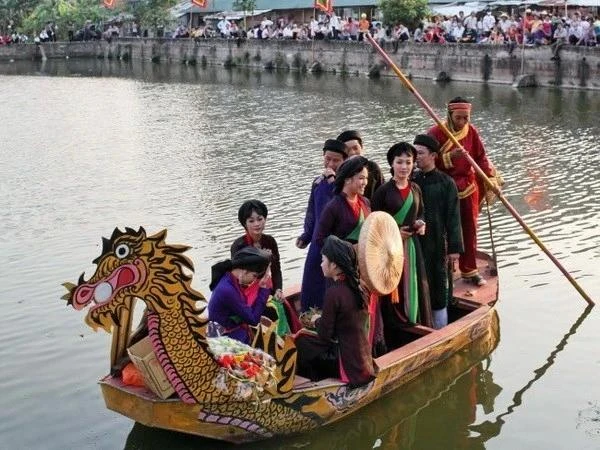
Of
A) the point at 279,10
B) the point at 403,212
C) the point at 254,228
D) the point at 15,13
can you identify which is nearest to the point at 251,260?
the point at 254,228

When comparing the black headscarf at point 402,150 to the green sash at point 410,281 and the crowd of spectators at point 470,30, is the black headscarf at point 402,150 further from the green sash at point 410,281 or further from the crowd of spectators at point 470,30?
the crowd of spectators at point 470,30

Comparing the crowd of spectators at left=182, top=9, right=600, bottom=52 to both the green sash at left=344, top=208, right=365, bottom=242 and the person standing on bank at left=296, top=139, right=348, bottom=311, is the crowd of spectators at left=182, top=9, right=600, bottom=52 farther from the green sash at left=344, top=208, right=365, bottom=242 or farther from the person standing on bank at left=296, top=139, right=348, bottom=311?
the green sash at left=344, top=208, right=365, bottom=242

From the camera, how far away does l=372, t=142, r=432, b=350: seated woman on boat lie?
23.9 feet

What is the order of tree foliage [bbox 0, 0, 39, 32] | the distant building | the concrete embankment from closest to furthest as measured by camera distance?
1. the concrete embankment
2. the distant building
3. tree foliage [bbox 0, 0, 39, 32]

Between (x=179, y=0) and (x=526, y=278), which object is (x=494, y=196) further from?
(x=179, y=0)

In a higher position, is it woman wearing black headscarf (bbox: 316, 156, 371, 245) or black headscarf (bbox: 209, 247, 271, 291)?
woman wearing black headscarf (bbox: 316, 156, 371, 245)

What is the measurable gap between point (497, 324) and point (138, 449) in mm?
3868

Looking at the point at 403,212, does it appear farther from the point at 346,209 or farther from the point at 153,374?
the point at 153,374

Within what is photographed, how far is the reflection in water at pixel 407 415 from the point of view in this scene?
21.9ft

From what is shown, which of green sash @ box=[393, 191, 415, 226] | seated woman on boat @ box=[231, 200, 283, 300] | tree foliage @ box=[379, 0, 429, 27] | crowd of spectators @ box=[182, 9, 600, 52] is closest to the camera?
seated woman on boat @ box=[231, 200, 283, 300]

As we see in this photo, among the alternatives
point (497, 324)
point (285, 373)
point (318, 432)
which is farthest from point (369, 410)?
point (497, 324)

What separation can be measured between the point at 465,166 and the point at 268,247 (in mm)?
2323

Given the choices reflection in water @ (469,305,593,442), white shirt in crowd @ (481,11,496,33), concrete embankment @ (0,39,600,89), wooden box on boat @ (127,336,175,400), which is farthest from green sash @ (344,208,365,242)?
white shirt in crowd @ (481,11,496,33)

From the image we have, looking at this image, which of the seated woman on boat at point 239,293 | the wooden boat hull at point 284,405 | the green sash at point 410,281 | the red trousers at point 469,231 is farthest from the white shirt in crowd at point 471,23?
the seated woman on boat at point 239,293
